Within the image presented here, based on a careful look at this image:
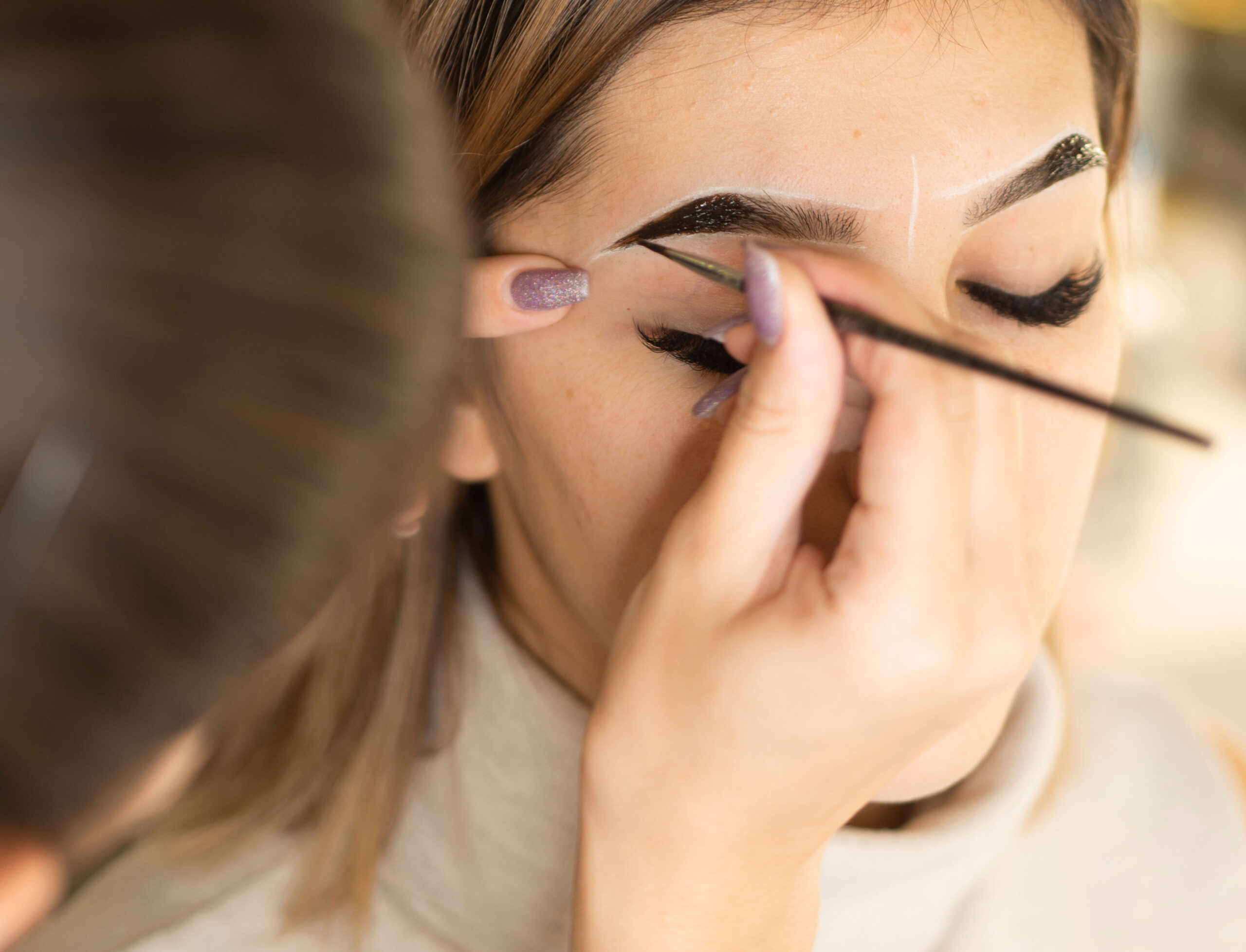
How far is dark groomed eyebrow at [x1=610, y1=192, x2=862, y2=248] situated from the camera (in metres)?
0.63

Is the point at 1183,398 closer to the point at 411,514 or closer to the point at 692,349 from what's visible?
the point at 692,349

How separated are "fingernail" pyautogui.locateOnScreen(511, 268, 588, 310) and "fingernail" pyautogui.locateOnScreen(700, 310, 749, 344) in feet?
0.29

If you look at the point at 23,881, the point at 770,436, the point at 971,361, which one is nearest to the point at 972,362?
the point at 971,361

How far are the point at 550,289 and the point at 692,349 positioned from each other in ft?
0.34

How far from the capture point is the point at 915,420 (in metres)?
0.49

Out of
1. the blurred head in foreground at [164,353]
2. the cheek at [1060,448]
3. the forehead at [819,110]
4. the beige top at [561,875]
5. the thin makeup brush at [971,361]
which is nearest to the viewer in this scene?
the blurred head in foreground at [164,353]

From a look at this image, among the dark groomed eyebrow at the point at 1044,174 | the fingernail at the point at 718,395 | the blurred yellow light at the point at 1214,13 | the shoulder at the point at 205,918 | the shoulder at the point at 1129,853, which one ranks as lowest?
the shoulder at the point at 205,918

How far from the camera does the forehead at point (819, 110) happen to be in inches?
24.5

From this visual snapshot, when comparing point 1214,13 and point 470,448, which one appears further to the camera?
point 1214,13

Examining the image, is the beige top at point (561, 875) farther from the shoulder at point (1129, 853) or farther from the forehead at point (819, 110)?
the forehead at point (819, 110)

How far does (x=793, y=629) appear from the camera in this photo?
1.67ft

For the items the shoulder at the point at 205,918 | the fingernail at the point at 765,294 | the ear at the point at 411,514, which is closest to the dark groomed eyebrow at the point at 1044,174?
the fingernail at the point at 765,294

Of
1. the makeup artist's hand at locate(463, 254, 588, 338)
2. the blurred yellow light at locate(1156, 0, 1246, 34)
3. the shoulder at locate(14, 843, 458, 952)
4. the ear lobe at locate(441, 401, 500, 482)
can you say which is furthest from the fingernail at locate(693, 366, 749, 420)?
the blurred yellow light at locate(1156, 0, 1246, 34)

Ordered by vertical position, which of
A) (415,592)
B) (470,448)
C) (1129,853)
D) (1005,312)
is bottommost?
(1129,853)
